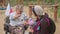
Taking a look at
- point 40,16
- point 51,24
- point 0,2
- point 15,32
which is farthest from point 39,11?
point 0,2

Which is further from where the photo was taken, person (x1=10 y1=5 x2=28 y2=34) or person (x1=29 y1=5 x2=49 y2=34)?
person (x1=10 y1=5 x2=28 y2=34)

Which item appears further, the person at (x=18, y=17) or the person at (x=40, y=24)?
the person at (x=18, y=17)

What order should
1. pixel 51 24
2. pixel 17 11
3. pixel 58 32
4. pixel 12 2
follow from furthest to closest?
1. pixel 12 2
2. pixel 58 32
3. pixel 17 11
4. pixel 51 24

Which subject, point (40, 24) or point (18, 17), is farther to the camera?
point (18, 17)

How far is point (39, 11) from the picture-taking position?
3.41 m

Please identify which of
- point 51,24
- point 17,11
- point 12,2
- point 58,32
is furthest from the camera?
point 12,2

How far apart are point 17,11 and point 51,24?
0.89 meters

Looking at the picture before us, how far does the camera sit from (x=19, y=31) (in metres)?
4.13

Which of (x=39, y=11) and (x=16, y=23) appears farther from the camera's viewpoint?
(x=16, y=23)

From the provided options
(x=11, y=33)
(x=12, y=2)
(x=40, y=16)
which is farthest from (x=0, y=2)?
(x=40, y=16)

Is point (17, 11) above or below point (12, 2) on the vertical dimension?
above

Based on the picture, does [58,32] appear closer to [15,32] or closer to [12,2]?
[15,32]

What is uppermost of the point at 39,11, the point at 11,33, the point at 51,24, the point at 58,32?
the point at 39,11

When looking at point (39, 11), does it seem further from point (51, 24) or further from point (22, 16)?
point (22, 16)
